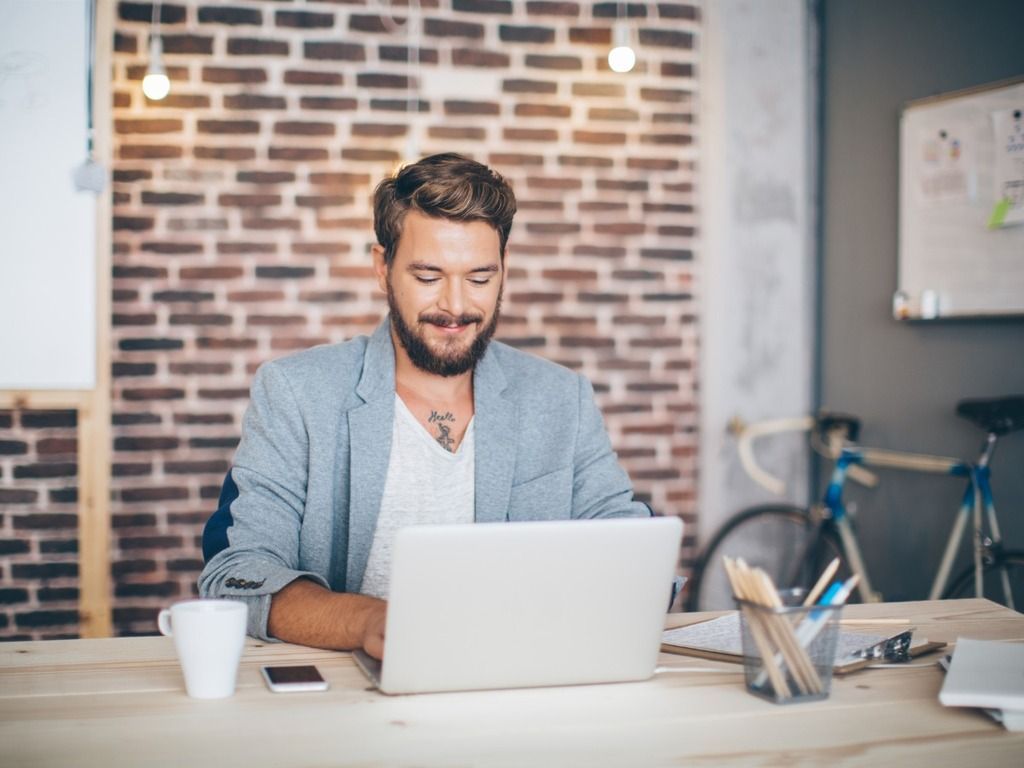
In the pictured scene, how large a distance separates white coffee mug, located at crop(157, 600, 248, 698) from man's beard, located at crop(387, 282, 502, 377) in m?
0.84

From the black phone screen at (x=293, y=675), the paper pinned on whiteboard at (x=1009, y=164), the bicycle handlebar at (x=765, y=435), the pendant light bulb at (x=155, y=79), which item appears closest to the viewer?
the black phone screen at (x=293, y=675)

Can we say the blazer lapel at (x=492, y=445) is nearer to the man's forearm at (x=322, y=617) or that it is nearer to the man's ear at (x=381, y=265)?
the man's ear at (x=381, y=265)

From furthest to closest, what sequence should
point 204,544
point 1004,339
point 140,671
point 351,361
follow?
1. point 1004,339
2. point 351,361
3. point 204,544
4. point 140,671

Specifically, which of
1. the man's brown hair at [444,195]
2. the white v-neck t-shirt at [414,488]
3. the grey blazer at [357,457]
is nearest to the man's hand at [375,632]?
the grey blazer at [357,457]

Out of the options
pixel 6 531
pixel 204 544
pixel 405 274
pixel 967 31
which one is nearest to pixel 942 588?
pixel 967 31

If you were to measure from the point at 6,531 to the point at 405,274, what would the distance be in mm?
1995

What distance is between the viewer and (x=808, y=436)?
3957mm

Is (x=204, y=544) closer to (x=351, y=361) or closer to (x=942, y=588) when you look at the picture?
(x=351, y=361)

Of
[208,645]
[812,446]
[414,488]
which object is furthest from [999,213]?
[208,645]

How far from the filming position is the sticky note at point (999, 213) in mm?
3121

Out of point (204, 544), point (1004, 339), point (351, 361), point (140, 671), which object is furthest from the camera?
point (1004, 339)

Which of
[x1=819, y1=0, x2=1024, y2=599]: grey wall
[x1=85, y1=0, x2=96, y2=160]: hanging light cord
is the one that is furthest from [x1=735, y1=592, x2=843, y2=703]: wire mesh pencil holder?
[x1=85, y1=0, x2=96, y2=160]: hanging light cord

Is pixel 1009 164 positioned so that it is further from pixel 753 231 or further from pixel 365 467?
pixel 365 467

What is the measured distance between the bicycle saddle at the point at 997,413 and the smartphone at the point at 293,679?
222 cm
